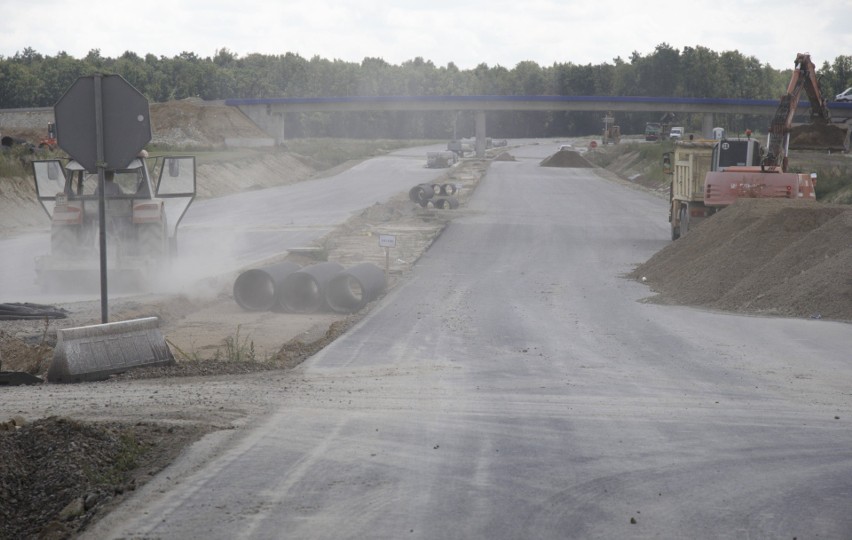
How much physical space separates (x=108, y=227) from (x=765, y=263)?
12.5 m

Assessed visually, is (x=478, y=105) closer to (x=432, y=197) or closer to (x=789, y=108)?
(x=432, y=197)

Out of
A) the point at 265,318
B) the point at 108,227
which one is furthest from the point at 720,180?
the point at 108,227

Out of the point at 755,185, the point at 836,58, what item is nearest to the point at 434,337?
the point at 755,185

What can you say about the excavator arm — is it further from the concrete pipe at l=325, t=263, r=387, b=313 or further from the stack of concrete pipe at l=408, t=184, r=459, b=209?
the stack of concrete pipe at l=408, t=184, r=459, b=209

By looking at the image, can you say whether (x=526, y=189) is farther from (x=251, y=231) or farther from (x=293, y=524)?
(x=293, y=524)

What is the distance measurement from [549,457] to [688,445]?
3.73 ft

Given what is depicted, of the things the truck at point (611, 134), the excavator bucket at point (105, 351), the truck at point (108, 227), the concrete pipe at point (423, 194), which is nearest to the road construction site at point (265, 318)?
the excavator bucket at point (105, 351)

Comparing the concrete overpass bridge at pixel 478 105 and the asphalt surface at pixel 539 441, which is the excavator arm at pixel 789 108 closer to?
the asphalt surface at pixel 539 441

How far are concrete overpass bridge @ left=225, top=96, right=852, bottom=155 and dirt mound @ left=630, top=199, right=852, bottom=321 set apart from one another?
269ft

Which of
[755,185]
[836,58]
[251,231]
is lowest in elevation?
[251,231]

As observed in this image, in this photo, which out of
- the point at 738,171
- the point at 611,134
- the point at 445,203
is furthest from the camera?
the point at 611,134

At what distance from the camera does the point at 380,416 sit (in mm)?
7977

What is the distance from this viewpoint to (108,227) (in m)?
18.2

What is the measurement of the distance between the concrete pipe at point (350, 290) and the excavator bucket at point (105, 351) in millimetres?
7449
